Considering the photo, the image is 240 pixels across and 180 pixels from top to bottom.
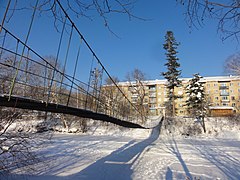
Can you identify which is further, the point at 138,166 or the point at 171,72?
the point at 171,72

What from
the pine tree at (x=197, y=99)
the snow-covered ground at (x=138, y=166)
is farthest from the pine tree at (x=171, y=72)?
the snow-covered ground at (x=138, y=166)

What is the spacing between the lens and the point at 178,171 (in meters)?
5.38

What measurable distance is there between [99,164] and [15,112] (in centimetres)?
335

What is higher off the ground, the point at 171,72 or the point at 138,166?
the point at 171,72

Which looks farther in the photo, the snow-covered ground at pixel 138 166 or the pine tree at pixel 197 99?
the pine tree at pixel 197 99

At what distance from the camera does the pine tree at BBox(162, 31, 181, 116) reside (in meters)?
17.8

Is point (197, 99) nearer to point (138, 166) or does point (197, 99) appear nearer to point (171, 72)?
point (171, 72)

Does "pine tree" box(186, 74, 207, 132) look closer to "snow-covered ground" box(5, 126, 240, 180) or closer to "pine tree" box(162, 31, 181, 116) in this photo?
"pine tree" box(162, 31, 181, 116)

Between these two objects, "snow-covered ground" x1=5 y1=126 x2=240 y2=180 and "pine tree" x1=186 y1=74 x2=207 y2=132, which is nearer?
"snow-covered ground" x1=5 y1=126 x2=240 y2=180

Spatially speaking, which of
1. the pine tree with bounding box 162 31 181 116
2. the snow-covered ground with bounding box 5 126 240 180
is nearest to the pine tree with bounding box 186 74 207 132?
the pine tree with bounding box 162 31 181 116

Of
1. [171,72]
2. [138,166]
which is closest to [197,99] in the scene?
[171,72]

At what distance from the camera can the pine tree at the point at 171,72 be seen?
58.4 feet

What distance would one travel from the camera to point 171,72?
18500 mm

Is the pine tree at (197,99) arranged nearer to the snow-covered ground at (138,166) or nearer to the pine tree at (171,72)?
the pine tree at (171,72)
